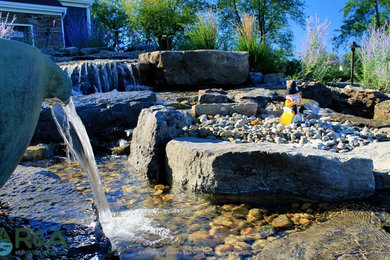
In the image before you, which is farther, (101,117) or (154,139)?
(101,117)

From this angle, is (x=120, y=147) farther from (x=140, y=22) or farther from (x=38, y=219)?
(x=140, y=22)

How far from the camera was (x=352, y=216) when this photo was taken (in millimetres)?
2275

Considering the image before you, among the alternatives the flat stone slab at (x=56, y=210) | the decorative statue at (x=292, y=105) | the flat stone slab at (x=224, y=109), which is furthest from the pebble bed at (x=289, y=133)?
the flat stone slab at (x=56, y=210)

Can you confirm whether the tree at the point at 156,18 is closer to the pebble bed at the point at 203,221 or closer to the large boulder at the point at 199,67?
the large boulder at the point at 199,67

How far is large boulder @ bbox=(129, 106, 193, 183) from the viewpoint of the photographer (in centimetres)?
321

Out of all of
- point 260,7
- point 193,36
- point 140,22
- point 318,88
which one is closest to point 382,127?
point 318,88

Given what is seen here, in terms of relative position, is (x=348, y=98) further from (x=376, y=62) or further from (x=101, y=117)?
(x=101, y=117)

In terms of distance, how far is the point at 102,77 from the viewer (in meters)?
7.33

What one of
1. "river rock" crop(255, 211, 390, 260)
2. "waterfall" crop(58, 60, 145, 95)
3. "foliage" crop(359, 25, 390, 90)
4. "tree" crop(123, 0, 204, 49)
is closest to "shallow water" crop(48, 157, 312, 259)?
"river rock" crop(255, 211, 390, 260)

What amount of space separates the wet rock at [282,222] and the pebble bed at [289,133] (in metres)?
1.30

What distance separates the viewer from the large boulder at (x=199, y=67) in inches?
297

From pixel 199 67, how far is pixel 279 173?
17.6 ft

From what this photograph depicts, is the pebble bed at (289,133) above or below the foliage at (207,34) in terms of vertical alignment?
below

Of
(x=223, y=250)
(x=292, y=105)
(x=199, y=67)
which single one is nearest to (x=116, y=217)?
(x=223, y=250)
